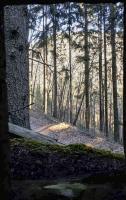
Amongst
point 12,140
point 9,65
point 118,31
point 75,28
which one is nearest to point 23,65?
point 9,65

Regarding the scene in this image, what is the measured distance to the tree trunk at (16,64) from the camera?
9781 mm

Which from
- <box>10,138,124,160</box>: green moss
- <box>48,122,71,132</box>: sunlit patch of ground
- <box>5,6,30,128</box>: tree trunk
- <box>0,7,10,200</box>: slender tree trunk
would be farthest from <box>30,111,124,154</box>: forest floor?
<box>0,7,10,200</box>: slender tree trunk

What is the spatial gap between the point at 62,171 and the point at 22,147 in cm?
130

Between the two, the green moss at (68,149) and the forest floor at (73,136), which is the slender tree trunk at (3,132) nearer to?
the green moss at (68,149)

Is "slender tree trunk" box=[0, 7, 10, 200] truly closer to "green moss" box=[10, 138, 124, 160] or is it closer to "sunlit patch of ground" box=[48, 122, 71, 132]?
"green moss" box=[10, 138, 124, 160]

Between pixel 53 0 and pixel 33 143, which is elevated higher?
pixel 53 0

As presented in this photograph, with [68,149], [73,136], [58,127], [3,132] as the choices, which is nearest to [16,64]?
[68,149]

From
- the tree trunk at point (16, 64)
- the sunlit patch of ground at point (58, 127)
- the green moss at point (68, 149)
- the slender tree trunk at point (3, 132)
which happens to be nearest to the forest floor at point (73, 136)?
the sunlit patch of ground at point (58, 127)

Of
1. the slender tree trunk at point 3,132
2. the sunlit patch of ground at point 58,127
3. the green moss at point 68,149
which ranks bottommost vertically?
the sunlit patch of ground at point 58,127

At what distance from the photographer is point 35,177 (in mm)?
6023

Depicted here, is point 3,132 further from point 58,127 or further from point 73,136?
point 58,127

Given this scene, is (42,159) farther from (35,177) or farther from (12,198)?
(12,198)

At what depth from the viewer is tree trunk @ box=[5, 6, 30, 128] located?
9.78 metres

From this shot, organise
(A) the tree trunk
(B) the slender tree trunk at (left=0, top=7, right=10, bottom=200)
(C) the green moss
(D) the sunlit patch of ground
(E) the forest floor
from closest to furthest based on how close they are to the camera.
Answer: (B) the slender tree trunk at (left=0, top=7, right=10, bottom=200) < (C) the green moss < (A) the tree trunk < (E) the forest floor < (D) the sunlit patch of ground
